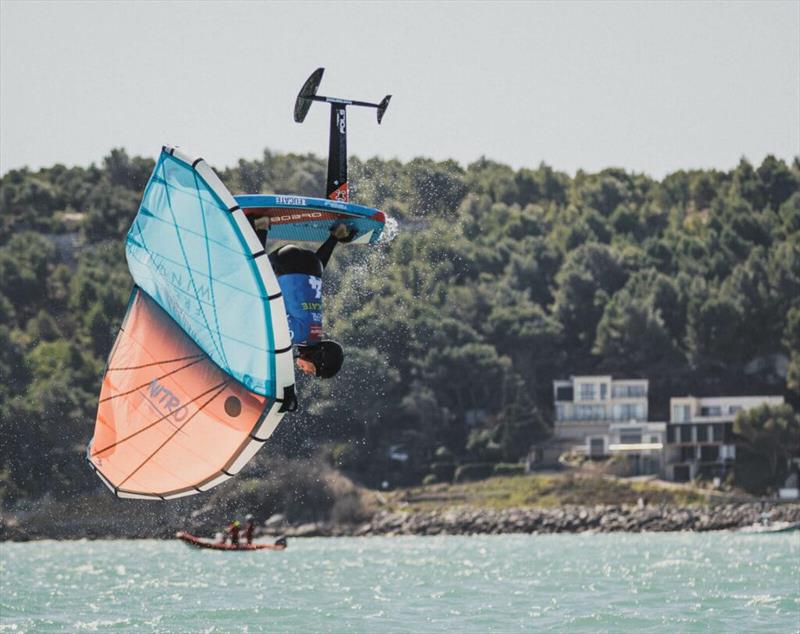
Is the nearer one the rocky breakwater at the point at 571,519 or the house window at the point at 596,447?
the rocky breakwater at the point at 571,519

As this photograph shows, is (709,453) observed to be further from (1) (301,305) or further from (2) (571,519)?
(1) (301,305)


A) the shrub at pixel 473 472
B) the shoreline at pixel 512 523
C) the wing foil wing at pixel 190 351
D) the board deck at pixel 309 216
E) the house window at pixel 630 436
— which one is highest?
the board deck at pixel 309 216

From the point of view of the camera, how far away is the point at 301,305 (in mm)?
12398

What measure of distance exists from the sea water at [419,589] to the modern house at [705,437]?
73.0 feet

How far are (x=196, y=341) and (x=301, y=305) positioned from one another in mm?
1370

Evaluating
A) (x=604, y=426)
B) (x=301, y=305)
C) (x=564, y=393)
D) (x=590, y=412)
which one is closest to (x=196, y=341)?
(x=301, y=305)

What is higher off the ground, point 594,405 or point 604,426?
point 594,405

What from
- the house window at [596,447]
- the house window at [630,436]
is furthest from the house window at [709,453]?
the house window at [596,447]

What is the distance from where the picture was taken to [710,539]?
82375 millimetres

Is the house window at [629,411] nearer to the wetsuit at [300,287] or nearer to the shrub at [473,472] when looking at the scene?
the shrub at [473,472]

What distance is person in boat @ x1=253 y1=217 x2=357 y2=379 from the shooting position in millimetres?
12312

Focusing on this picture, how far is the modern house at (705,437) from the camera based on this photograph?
10075 cm

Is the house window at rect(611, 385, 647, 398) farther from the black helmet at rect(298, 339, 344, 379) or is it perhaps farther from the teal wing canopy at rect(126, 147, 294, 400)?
the teal wing canopy at rect(126, 147, 294, 400)

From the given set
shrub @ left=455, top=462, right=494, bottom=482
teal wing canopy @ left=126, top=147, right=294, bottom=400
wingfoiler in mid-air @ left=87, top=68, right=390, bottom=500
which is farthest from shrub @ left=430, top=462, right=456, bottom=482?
teal wing canopy @ left=126, top=147, right=294, bottom=400
